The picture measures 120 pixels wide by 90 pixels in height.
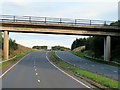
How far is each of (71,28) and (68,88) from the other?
102 ft

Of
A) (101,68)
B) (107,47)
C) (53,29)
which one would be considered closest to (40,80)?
(101,68)

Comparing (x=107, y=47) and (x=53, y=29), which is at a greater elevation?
(x=53, y=29)

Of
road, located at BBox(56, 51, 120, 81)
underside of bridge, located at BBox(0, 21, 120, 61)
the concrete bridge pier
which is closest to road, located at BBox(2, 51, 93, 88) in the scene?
road, located at BBox(56, 51, 120, 81)

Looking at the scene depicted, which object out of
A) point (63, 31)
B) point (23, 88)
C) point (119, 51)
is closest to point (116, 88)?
point (23, 88)

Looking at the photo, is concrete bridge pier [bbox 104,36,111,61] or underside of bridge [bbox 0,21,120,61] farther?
concrete bridge pier [bbox 104,36,111,61]

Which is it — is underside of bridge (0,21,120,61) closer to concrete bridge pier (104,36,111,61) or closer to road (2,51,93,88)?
concrete bridge pier (104,36,111,61)

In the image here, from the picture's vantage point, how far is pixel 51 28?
4438cm

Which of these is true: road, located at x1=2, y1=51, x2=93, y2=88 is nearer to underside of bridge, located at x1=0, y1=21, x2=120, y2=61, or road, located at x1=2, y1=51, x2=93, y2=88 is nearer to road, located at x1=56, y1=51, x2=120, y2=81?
road, located at x1=56, y1=51, x2=120, y2=81

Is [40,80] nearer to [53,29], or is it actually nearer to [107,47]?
[53,29]

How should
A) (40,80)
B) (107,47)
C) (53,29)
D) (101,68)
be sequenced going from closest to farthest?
(40,80) < (101,68) < (53,29) < (107,47)

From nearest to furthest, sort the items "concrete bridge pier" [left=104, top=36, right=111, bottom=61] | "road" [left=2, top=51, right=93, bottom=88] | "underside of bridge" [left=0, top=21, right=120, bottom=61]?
"road" [left=2, top=51, right=93, bottom=88]
"underside of bridge" [left=0, top=21, right=120, bottom=61]
"concrete bridge pier" [left=104, top=36, right=111, bottom=61]

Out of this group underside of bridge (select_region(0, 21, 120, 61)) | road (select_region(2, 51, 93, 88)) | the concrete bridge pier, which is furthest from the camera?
the concrete bridge pier

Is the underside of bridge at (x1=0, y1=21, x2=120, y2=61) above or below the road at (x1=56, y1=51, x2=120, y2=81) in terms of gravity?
above

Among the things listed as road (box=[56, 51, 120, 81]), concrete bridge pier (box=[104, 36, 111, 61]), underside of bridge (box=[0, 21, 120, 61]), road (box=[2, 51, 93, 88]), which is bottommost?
road (box=[56, 51, 120, 81])
